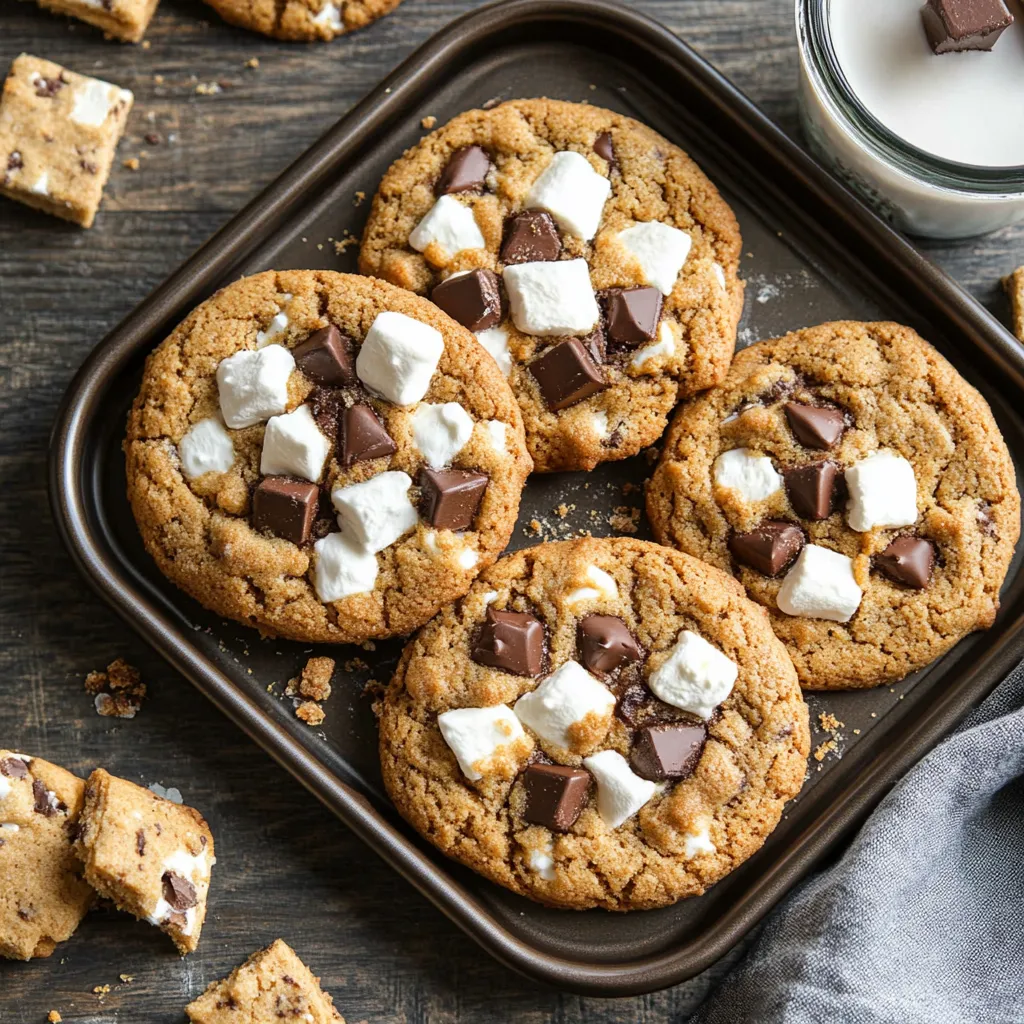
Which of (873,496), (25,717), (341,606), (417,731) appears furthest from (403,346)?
(25,717)

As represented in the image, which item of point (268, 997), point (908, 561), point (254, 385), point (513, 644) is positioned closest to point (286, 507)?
point (254, 385)

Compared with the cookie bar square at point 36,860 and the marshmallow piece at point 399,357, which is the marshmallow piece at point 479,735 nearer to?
the marshmallow piece at point 399,357

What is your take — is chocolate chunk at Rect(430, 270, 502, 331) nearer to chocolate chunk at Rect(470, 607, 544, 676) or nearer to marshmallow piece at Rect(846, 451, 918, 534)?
chocolate chunk at Rect(470, 607, 544, 676)

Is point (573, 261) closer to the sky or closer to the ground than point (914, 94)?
closer to the ground

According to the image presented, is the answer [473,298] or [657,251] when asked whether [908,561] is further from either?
[473,298]

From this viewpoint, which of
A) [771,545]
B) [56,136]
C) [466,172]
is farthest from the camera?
[56,136]

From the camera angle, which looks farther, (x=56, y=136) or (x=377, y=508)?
(x=56, y=136)

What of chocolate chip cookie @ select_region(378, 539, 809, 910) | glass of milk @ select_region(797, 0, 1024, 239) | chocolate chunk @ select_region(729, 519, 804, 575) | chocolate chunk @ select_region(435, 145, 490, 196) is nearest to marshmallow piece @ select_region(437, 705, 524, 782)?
chocolate chip cookie @ select_region(378, 539, 809, 910)
